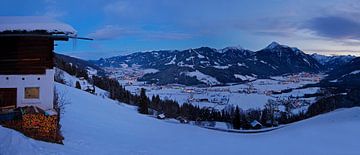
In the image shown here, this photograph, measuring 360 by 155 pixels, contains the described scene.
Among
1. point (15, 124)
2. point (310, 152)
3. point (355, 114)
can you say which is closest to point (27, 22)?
point (15, 124)

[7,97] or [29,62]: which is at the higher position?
[29,62]

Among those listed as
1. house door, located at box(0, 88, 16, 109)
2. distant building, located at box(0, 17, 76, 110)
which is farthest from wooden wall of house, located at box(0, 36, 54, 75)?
house door, located at box(0, 88, 16, 109)

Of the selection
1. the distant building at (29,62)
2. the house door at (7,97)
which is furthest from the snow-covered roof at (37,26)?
the house door at (7,97)

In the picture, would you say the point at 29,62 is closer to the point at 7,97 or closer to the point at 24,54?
the point at 24,54

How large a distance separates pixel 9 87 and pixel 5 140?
626 cm

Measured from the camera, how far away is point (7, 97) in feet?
81.7

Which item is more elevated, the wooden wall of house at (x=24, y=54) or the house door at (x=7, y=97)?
the wooden wall of house at (x=24, y=54)

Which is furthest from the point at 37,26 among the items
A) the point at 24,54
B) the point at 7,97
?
the point at 7,97

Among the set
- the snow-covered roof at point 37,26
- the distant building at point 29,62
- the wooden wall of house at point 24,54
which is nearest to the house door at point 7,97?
the distant building at point 29,62

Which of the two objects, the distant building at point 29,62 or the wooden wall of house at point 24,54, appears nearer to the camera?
the distant building at point 29,62

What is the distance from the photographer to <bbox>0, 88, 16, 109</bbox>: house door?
2477 centimetres

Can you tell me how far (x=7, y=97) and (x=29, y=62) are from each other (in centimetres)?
267

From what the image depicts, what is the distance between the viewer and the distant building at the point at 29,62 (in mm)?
24328

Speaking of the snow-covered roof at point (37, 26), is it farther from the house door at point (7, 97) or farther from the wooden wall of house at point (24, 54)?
the house door at point (7, 97)
